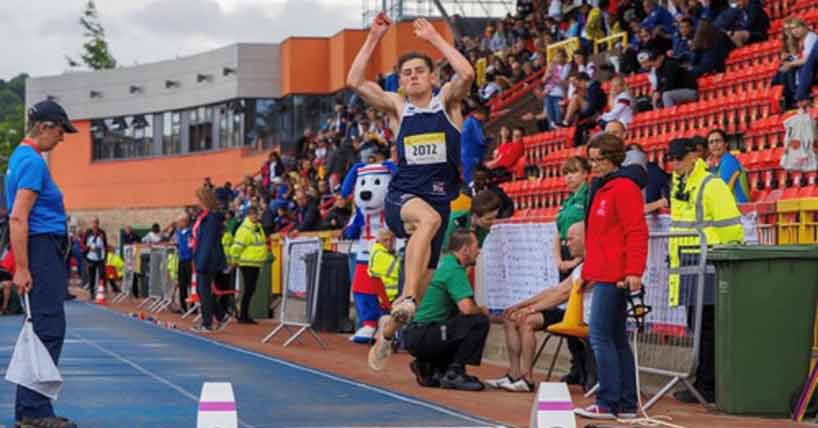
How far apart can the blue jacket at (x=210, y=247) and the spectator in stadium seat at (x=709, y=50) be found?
721 centimetres

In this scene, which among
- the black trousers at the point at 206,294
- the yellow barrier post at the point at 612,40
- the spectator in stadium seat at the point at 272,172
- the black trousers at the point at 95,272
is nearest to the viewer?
the black trousers at the point at 206,294

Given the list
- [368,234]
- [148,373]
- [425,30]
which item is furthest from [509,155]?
[425,30]

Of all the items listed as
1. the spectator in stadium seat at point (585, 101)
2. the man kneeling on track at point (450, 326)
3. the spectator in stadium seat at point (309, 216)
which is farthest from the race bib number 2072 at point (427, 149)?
the spectator in stadium seat at point (309, 216)

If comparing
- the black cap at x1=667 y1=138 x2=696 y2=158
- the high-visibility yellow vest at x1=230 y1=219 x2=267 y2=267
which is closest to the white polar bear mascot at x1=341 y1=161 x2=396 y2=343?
the high-visibility yellow vest at x1=230 y1=219 x2=267 y2=267

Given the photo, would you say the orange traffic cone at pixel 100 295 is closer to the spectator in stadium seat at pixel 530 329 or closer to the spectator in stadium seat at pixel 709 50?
the spectator in stadium seat at pixel 709 50

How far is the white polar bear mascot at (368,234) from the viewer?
63.9ft

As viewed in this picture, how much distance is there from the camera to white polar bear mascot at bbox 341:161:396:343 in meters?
19.5

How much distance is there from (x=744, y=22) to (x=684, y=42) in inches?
36.1

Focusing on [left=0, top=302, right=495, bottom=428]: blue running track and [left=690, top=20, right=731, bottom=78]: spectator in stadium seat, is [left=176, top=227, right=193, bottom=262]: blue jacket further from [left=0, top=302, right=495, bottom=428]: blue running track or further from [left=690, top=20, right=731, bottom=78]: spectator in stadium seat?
[left=690, top=20, right=731, bottom=78]: spectator in stadium seat

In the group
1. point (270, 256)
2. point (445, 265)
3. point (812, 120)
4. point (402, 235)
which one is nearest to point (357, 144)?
point (270, 256)

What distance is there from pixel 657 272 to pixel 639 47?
43.3ft

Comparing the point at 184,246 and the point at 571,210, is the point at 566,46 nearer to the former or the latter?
the point at 184,246

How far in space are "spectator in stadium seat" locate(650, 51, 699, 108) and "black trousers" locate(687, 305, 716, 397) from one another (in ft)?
36.0

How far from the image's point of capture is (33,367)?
9914mm
